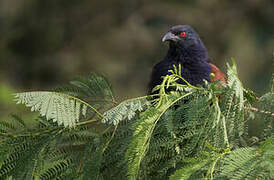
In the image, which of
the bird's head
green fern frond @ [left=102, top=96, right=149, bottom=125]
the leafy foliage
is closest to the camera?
the leafy foliage

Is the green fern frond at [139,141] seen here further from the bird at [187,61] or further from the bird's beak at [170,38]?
the bird's beak at [170,38]

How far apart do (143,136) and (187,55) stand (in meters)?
2.28

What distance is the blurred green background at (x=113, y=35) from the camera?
9.40 m

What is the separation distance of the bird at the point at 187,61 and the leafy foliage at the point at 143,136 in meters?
1.37

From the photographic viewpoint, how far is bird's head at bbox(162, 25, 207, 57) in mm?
3834

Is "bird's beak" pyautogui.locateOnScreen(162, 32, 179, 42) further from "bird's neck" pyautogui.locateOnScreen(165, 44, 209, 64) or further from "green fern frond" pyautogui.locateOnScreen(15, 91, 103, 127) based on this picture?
"green fern frond" pyautogui.locateOnScreen(15, 91, 103, 127)

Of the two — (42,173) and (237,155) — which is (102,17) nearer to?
(42,173)

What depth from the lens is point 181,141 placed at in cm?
177

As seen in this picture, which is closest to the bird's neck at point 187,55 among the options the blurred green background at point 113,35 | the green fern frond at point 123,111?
the green fern frond at point 123,111

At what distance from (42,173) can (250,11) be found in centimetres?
889

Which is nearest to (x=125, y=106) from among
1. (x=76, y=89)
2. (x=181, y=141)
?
(x=181, y=141)

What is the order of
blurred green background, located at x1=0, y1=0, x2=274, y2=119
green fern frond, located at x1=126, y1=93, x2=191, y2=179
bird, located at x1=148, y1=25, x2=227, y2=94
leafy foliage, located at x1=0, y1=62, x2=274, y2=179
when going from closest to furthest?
leafy foliage, located at x1=0, y1=62, x2=274, y2=179
green fern frond, located at x1=126, y1=93, x2=191, y2=179
bird, located at x1=148, y1=25, x2=227, y2=94
blurred green background, located at x1=0, y1=0, x2=274, y2=119

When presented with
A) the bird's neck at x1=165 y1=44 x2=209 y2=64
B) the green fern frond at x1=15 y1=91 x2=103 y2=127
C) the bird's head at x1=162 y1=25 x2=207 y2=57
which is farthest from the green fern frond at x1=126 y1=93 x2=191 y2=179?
the bird's head at x1=162 y1=25 x2=207 y2=57

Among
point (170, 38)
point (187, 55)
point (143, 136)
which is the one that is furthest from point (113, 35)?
point (143, 136)
